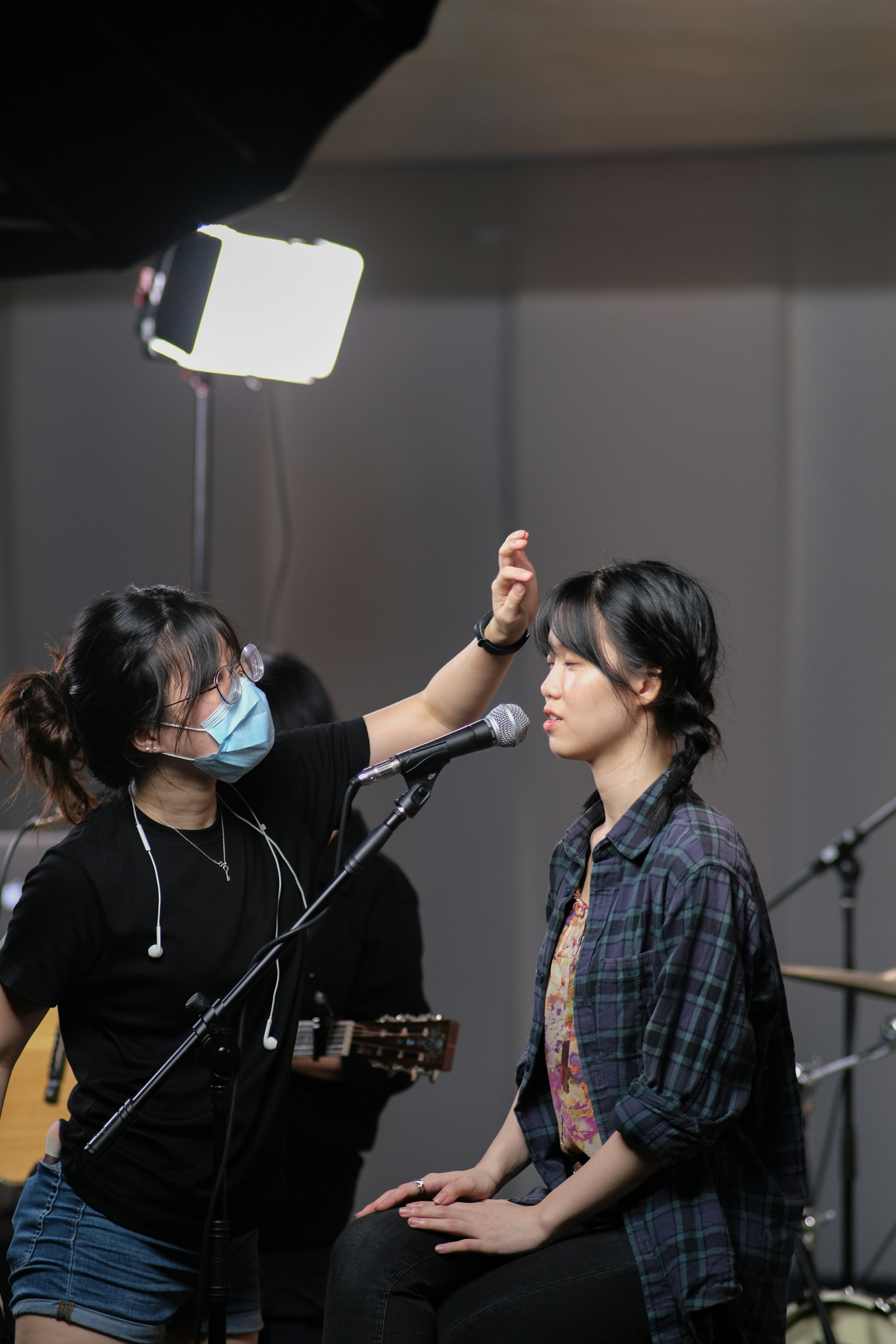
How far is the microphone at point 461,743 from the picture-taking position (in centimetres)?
139

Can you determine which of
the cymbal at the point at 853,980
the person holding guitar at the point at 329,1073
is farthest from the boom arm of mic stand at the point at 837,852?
the person holding guitar at the point at 329,1073

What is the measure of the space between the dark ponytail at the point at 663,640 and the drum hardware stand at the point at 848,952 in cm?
115

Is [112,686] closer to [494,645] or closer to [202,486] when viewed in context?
[494,645]

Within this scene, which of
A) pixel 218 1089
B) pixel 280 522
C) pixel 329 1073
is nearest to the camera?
pixel 218 1089

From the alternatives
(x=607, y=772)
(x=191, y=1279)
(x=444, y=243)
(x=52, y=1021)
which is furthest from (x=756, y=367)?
(x=191, y=1279)

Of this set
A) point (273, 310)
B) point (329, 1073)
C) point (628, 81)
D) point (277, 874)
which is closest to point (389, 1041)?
point (329, 1073)

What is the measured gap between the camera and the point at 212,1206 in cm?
132

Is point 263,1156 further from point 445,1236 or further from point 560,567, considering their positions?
point 560,567

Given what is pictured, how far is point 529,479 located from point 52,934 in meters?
2.40

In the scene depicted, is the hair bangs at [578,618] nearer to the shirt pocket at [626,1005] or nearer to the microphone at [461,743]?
the microphone at [461,743]

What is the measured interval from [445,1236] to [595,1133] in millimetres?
221

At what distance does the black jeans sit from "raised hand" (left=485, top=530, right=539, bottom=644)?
0.83 metres

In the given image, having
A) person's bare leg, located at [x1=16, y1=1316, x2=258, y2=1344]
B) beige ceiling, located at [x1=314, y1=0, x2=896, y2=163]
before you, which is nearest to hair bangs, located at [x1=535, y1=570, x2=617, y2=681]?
person's bare leg, located at [x1=16, y1=1316, x2=258, y2=1344]

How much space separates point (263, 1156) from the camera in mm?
1514
